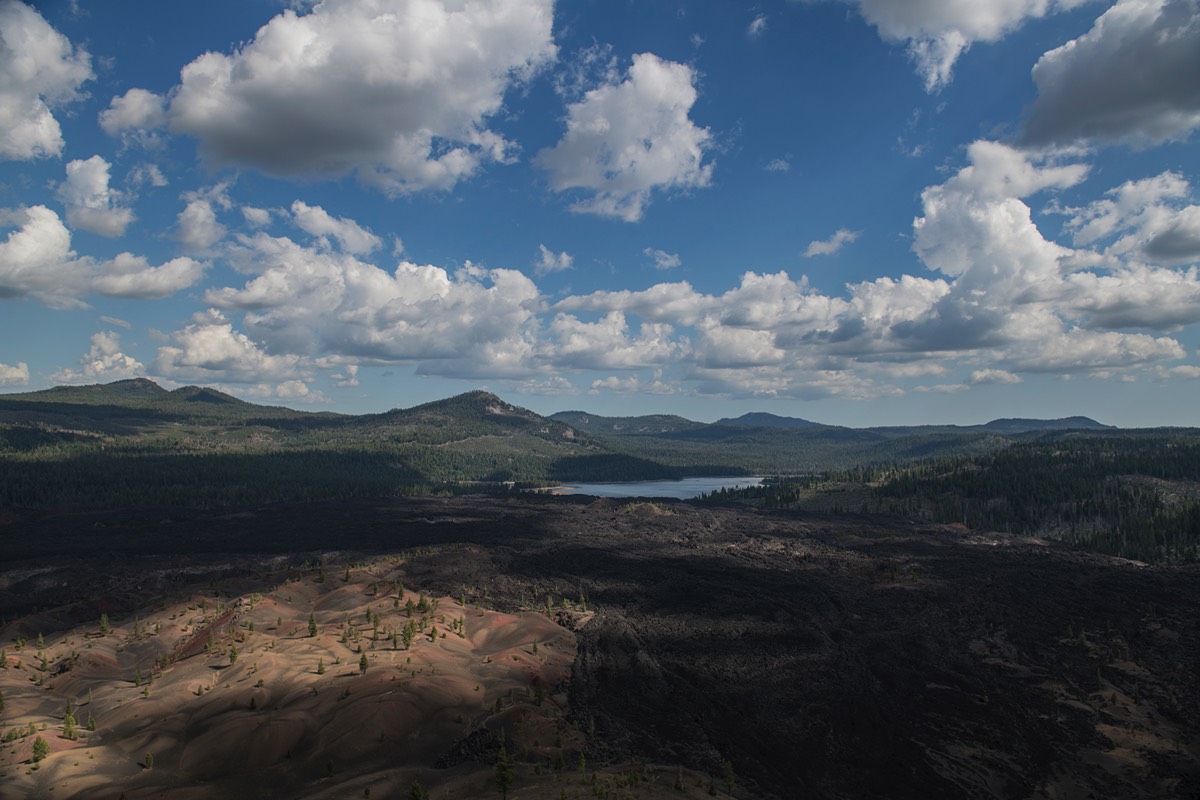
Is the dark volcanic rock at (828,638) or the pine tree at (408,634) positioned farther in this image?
the pine tree at (408,634)

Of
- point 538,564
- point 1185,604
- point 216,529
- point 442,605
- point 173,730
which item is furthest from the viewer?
point 216,529

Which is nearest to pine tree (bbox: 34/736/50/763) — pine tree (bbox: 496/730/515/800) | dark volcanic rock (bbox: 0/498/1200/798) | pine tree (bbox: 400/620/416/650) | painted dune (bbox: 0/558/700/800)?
painted dune (bbox: 0/558/700/800)

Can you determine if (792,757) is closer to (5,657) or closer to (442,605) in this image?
(442,605)

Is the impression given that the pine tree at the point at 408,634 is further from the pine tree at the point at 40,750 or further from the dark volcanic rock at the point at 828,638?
the pine tree at the point at 40,750

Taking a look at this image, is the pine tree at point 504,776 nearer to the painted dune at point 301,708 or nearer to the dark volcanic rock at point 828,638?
the painted dune at point 301,708

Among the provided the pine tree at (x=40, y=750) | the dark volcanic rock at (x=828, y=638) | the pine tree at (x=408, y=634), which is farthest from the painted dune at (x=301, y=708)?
the dark volcanic rock at (x=828, y=638)

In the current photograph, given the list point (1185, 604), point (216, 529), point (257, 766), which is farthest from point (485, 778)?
point (216, 529)

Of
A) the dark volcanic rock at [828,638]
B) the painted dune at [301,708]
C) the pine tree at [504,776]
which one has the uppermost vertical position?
the pine tree at [504,776]

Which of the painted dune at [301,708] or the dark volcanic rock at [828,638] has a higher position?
the painted dune at [301,708]

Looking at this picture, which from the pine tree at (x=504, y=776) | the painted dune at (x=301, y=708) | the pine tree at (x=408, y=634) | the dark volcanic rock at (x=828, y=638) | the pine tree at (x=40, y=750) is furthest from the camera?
the pine tree at (x=408, y=634)

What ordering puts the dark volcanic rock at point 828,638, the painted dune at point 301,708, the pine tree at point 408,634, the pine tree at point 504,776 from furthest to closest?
the pine tree at point 408,634
the dark volcanic rock at point 828,638
the painted dune at point 301,708
the pine tree at point 504,776

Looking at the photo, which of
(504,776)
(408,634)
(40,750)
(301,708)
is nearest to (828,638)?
(408,634)
